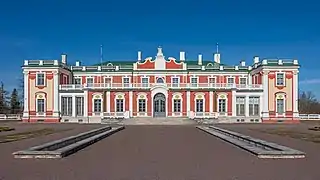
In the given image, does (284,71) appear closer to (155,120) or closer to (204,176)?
(155,120)

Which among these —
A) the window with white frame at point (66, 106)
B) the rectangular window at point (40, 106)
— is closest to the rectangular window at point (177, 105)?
the window with white frame at point (66, 106)

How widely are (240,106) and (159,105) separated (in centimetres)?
1086

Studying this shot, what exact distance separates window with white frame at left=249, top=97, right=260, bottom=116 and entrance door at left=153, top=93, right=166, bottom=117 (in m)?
11.5

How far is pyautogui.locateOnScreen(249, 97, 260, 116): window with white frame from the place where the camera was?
58188 millimetres

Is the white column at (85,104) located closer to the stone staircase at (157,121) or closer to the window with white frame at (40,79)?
the window with white frame at (40,79)

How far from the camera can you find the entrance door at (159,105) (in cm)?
5828

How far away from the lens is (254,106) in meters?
58.3

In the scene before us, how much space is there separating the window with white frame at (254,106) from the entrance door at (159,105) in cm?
1148

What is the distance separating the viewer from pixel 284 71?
5753 cm

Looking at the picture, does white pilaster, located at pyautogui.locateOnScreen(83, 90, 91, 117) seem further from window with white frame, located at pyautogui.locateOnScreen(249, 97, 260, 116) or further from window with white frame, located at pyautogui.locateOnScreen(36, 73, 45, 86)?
window with white frame, located at pyautogui.locateOnScreen(249, 97, 260, 116)

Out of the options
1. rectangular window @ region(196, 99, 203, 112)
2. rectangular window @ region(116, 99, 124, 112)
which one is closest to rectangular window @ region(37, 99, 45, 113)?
rectangular window @ region(116, 99, 124, 112)

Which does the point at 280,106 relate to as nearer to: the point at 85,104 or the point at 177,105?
the point at 177,105

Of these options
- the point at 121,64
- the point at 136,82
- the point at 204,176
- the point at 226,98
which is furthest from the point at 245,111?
the point at 204,176

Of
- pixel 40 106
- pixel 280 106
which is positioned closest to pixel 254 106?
pixel 280 106
